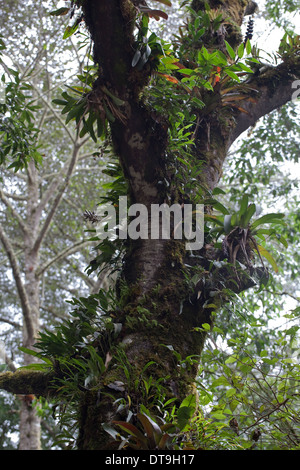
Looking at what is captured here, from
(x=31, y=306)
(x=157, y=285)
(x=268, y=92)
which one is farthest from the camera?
(x=31, y=306)

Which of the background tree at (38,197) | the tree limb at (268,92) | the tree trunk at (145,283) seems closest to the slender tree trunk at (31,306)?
the background tree at (38,197)

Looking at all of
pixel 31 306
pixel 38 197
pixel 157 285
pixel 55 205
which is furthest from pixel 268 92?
pixel 38 197

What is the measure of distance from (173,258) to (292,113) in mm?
3517

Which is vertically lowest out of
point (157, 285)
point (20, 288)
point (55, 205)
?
point (157, 285)

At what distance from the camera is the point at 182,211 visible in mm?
2408

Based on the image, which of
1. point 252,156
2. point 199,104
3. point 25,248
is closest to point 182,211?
point 199,104

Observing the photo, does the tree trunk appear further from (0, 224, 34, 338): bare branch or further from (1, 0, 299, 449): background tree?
(0, 224, 34, 338): bare branch

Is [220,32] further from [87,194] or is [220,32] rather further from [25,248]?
[87,194]

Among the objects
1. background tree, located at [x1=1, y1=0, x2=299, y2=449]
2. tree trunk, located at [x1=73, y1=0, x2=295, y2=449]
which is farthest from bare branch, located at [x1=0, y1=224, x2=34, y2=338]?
tree trunk, located at [x1=73, y1=0, x2=295, y2=449]

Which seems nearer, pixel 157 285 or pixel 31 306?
pixel 157 285

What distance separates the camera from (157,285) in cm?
213

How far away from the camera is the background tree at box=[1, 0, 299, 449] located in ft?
5.62

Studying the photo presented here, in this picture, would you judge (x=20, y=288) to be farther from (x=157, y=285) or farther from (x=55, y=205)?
(x=157, y=285)

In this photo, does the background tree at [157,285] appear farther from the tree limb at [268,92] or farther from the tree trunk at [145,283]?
the tree limb at [268,92]
